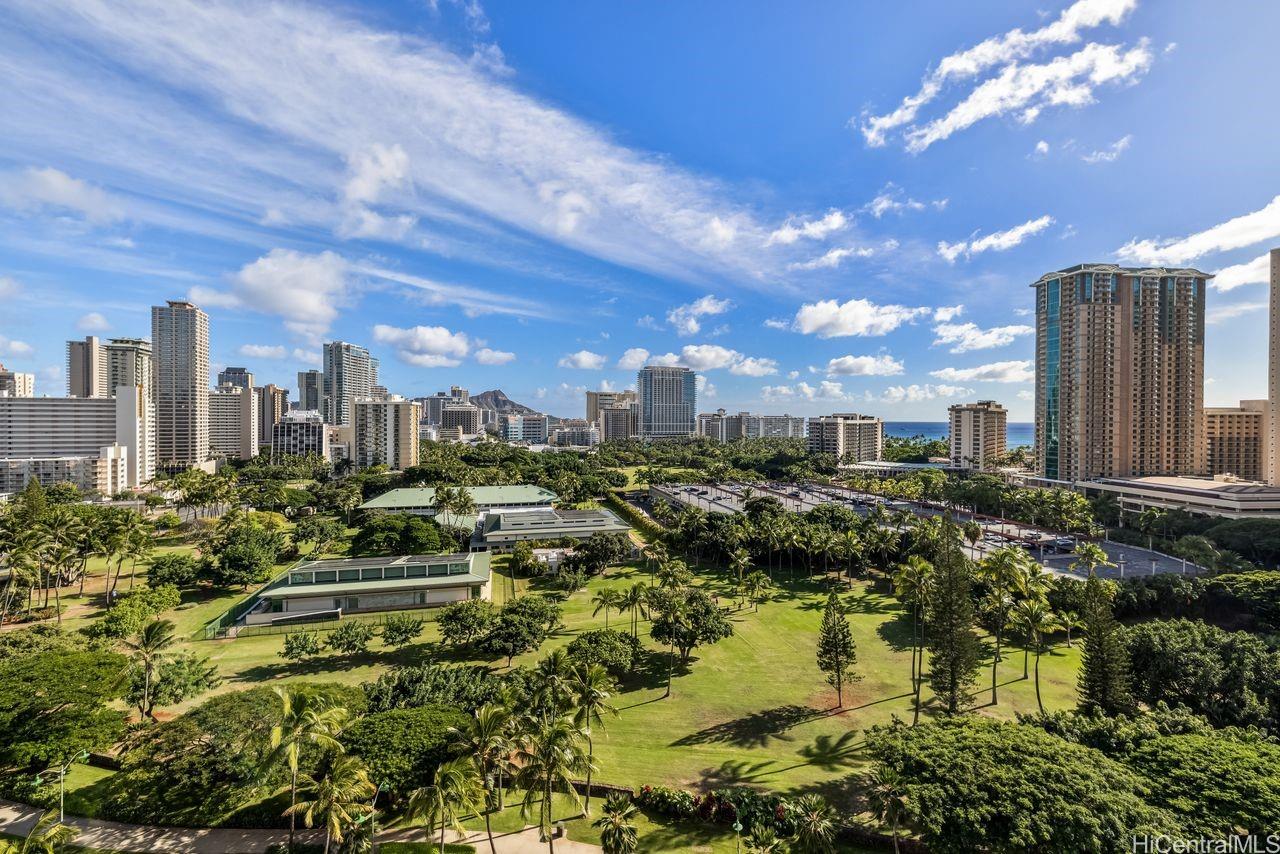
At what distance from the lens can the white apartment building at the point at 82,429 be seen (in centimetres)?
11894

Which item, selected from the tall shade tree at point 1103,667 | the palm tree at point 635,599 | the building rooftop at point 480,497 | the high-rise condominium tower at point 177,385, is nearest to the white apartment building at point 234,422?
the high-rise condominium tower at point 177,385

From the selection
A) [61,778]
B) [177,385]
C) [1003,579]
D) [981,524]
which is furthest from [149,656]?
[177,385]

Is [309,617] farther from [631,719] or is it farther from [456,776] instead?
[456,776]

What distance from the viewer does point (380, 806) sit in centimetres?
2358

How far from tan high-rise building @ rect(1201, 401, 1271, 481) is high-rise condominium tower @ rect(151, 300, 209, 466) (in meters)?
237

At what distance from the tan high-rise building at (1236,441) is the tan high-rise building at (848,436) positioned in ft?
272

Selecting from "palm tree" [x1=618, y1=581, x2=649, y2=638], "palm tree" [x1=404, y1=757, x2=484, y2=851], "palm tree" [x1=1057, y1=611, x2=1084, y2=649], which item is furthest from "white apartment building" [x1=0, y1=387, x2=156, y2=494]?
"palm tree" [x1=1057, y1=611, x2=1084, y2=649]

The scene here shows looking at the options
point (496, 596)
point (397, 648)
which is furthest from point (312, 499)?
point (397, 648)

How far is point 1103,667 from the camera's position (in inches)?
1130

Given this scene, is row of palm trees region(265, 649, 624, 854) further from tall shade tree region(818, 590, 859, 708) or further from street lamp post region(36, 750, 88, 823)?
tall shade tree region(818, 590, 859, 708)

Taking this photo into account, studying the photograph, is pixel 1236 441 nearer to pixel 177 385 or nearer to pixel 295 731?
pixel 295 731

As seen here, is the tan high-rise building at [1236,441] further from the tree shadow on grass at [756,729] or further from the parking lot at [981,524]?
the tree shadow on grass at [756,729]

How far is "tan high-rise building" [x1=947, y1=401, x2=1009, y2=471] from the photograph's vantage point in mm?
149000

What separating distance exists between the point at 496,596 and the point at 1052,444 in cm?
10929
